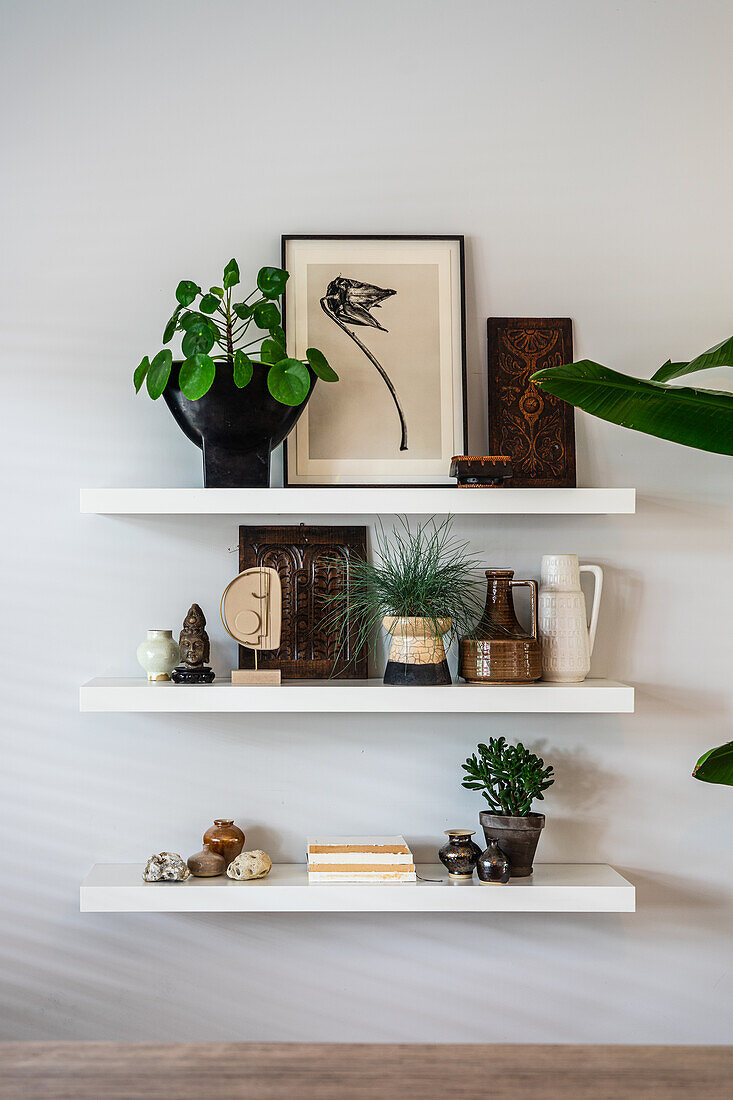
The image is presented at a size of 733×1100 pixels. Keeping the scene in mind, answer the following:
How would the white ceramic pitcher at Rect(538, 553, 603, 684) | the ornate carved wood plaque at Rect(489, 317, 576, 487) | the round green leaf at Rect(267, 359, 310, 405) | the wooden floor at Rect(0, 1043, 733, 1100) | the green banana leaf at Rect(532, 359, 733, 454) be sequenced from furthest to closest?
the ornate carved wood plaque at Rect(489, 317, 576, 487) → the white ceramic pitcher at Rect(538, 553, 603, 684) → the round green leaf at Rect(267, 359, 310, 405) → the green banana leaf at Rect(532, 359, 733, 454) → the wooden floor at Rect(0, 1043, 733, 1100)

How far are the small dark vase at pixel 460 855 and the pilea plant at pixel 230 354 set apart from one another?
90 centimetres

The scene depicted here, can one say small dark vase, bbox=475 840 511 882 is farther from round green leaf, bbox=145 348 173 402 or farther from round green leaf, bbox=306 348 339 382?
round green leaf, bbox=145 348 173 402

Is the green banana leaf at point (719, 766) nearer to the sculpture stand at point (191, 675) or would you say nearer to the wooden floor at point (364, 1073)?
the sculpture stand at point (191, 675)

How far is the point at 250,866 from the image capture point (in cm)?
171

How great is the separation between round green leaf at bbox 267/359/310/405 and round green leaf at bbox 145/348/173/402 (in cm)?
19

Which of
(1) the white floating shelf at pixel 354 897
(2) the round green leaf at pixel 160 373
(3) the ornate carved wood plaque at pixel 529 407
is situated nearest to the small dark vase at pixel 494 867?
(1) the white floating shelf at pixel 354 897

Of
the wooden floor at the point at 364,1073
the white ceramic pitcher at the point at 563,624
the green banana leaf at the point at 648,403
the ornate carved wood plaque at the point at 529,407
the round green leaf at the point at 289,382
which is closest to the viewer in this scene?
the wooden floor at the point at 364,1073

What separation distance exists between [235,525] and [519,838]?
85 centimetres

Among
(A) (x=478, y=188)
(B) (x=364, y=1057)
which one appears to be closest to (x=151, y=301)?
(A) (x=478, y=188)

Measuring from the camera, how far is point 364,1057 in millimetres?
257

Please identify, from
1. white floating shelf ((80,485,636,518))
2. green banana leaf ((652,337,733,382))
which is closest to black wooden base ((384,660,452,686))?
white floating shelf ((80,485,636,518))

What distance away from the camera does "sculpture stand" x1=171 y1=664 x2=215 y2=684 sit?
1.73 meters

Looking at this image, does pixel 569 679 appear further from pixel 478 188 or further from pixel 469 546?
pixel 478 188

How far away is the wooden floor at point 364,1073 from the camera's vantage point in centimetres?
24
